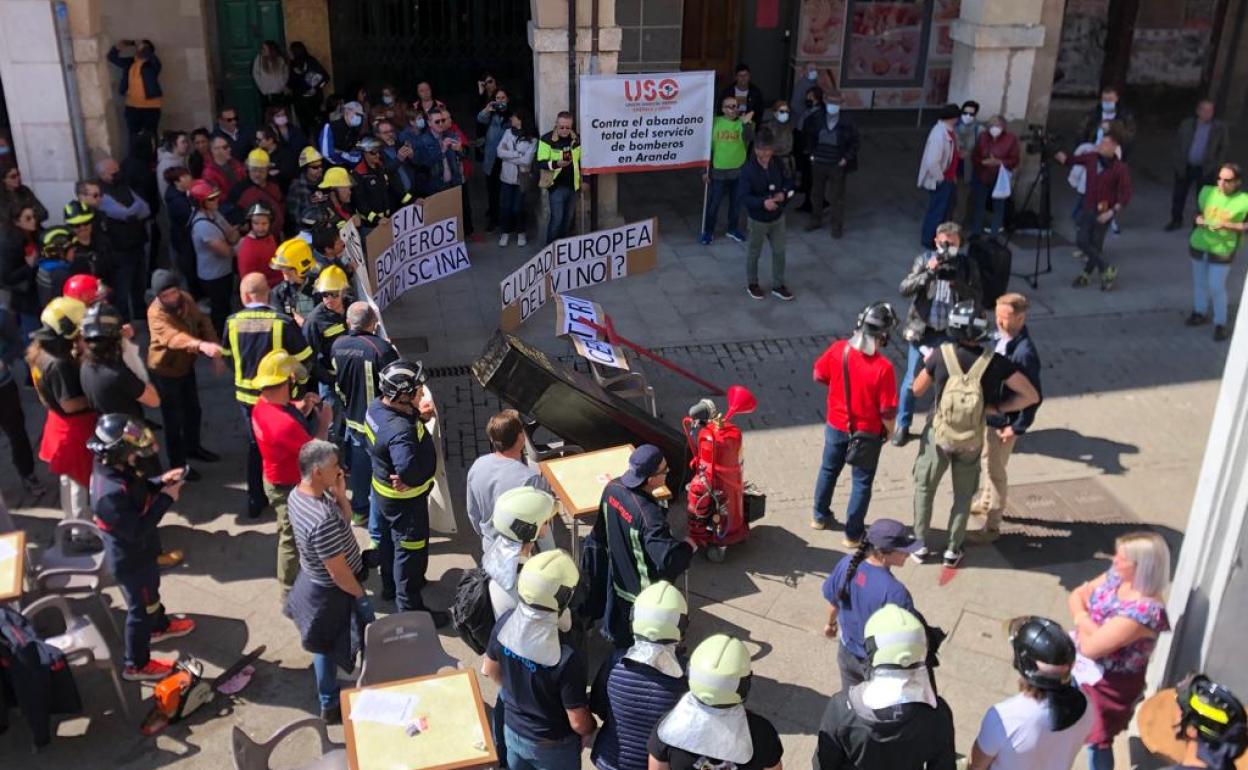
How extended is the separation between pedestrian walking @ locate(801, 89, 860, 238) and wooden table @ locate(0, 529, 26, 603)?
9747mm

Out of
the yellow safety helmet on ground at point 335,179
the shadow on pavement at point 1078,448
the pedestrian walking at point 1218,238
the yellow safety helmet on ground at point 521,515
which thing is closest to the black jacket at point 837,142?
the pedestrian walking at point 1218,238

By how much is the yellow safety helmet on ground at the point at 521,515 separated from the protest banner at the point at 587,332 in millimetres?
3530

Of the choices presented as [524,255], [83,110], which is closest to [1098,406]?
[524,255]

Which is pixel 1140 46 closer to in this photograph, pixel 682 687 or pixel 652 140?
pixel 652 140

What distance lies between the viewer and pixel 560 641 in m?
5.15

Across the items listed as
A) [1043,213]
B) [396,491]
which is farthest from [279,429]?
[1043,213]

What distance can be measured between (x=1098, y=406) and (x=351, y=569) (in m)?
6.87

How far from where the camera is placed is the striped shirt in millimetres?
5914

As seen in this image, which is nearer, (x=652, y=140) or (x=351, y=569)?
(x=351, y=569)

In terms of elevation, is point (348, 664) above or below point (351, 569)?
below

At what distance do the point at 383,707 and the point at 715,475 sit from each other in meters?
3.11

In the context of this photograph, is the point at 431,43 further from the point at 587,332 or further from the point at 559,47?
the point at 587,332

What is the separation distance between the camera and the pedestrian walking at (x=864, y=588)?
5.49m

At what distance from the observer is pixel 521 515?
5617 mm
